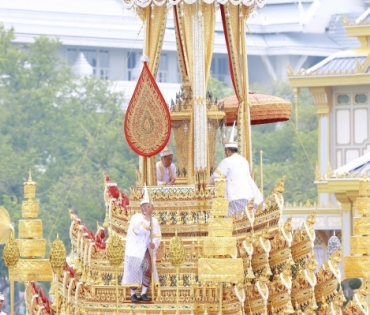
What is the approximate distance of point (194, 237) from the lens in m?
29.1

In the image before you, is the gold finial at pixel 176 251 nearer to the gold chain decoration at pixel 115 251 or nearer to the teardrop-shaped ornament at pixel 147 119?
the gold chain decoration at pixel 115 251

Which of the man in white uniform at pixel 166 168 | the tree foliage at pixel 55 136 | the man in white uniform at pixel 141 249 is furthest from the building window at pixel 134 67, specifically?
the man in white uniform at pixel 141 249

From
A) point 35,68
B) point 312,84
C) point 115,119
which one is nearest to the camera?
point 312,84

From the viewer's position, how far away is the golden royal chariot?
28.2 metres

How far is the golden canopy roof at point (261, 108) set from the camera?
105 feet

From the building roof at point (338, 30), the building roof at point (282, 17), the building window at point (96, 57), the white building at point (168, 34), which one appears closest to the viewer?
the white building at point (168, 34)

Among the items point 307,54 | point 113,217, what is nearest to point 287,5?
point 307,54

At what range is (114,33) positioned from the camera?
4092 inches

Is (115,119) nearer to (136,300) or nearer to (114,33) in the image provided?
(114,33)

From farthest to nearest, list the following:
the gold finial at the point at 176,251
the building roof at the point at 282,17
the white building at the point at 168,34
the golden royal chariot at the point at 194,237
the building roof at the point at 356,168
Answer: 1. the building roof at the point at 282,17
2. the white building at the point at 168,34
3. the building roof at the point at 356,168
4. the golden royal chariot at the point at 194,237
5. the gold finial at the point at 176,251

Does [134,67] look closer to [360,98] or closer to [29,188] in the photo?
[360,98]

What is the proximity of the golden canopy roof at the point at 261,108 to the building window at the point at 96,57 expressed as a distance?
6933 cm

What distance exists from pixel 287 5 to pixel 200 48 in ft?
283

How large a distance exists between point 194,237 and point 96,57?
76.6 metres
